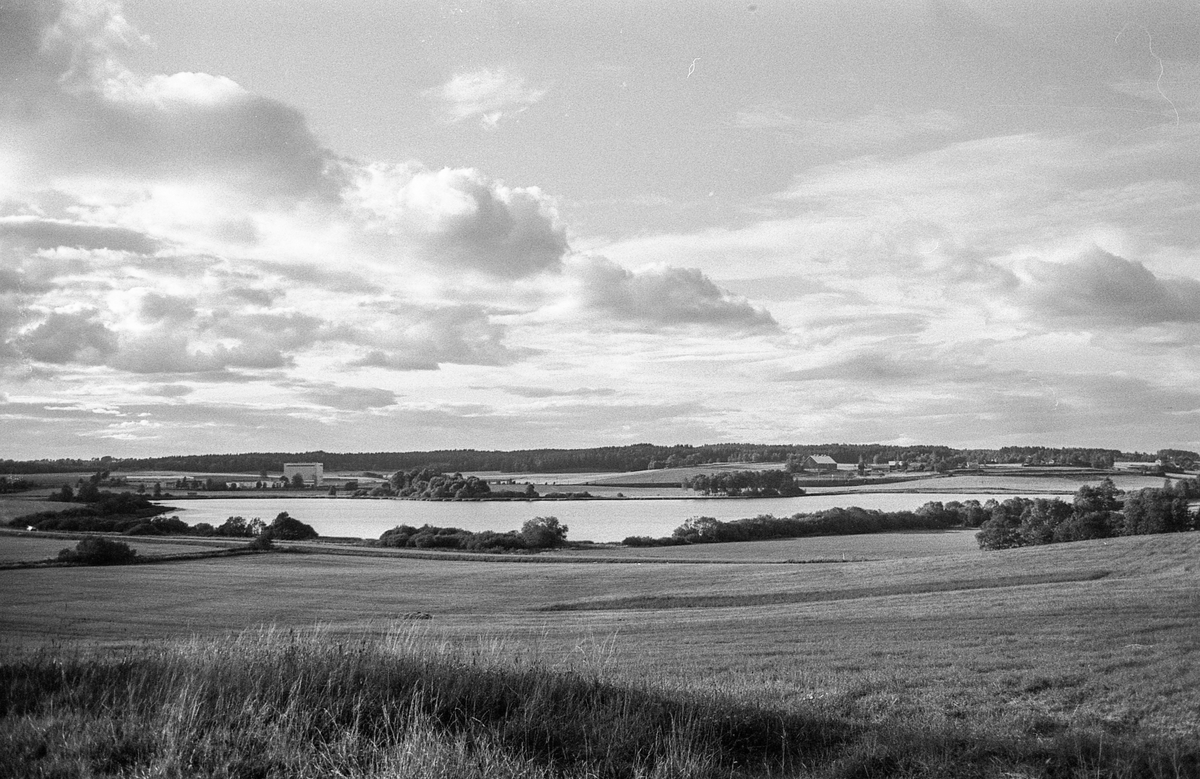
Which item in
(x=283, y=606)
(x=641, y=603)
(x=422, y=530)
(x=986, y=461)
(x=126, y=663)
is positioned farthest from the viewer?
(x=986, y=461)

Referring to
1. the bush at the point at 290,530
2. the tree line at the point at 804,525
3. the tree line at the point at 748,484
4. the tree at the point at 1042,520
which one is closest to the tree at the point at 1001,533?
the tree at the point at 1042,520

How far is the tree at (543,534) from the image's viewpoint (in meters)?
87.1

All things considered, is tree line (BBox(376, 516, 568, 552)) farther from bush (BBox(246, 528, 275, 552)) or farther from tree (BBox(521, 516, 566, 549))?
bush (BBox(246, 528, 275, 552))

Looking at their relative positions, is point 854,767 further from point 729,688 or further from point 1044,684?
point 1044,684

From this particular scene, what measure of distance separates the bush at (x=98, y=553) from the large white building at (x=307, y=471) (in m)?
75.6

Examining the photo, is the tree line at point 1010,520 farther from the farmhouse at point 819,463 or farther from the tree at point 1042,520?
the farmhouse at point 819,463

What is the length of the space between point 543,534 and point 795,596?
46390 millimetres

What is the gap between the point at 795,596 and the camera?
4434 cm

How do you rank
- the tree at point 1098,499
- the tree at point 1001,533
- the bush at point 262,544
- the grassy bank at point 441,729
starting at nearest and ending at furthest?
the grassy bank at point 441,729 < the tree at point 1001,533 < the tree at point 1098,499 < the bush at point 262,544

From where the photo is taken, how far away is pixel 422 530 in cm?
9269

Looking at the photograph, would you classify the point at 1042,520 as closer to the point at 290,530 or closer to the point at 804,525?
the point at 804,525

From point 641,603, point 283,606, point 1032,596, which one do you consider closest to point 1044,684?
point 1032,596

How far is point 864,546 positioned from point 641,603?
1779 inches

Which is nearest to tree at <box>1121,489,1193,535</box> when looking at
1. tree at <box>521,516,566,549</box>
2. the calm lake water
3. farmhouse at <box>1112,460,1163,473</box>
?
the calm lake water
